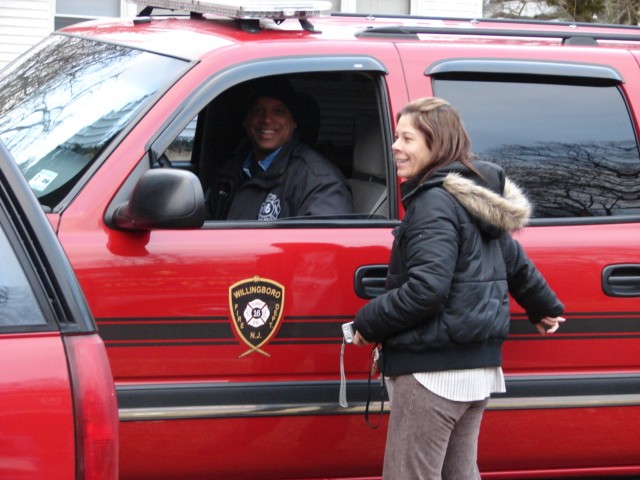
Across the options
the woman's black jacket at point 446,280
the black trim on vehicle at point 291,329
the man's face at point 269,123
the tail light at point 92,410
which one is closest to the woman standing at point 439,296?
the woman's black jacket at point 446,280

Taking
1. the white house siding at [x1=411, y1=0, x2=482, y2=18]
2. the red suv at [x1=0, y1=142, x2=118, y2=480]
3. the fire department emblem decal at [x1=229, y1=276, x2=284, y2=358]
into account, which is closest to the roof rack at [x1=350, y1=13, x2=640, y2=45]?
A: the fire department emblem decal at [x1=229, y1=276, x2=284, y2=358]

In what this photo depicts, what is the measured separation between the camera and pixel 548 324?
4.16 metres

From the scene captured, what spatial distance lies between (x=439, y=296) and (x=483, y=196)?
0.35 metres

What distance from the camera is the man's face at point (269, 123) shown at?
467cm

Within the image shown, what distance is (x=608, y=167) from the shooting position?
4.59m

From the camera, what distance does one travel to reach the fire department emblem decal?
13.3 ft

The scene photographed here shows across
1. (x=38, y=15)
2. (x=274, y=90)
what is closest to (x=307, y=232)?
(x=274, y=90)

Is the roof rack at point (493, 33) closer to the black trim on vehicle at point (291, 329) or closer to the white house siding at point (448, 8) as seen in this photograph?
the black trim on vehicle at point (291, 329)

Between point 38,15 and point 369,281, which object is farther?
point 38,15

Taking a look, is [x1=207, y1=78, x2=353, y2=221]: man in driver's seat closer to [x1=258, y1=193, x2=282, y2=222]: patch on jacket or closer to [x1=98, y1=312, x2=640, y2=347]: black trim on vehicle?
[x1=258, y1=193, x2=282, y2=222]: patch on jacket

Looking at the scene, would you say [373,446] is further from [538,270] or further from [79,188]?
[79,188]

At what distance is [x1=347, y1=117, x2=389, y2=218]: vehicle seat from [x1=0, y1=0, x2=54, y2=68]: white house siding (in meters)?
9.73

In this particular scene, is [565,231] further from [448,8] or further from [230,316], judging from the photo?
[448,8]

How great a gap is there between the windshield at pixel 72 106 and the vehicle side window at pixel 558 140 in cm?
107
